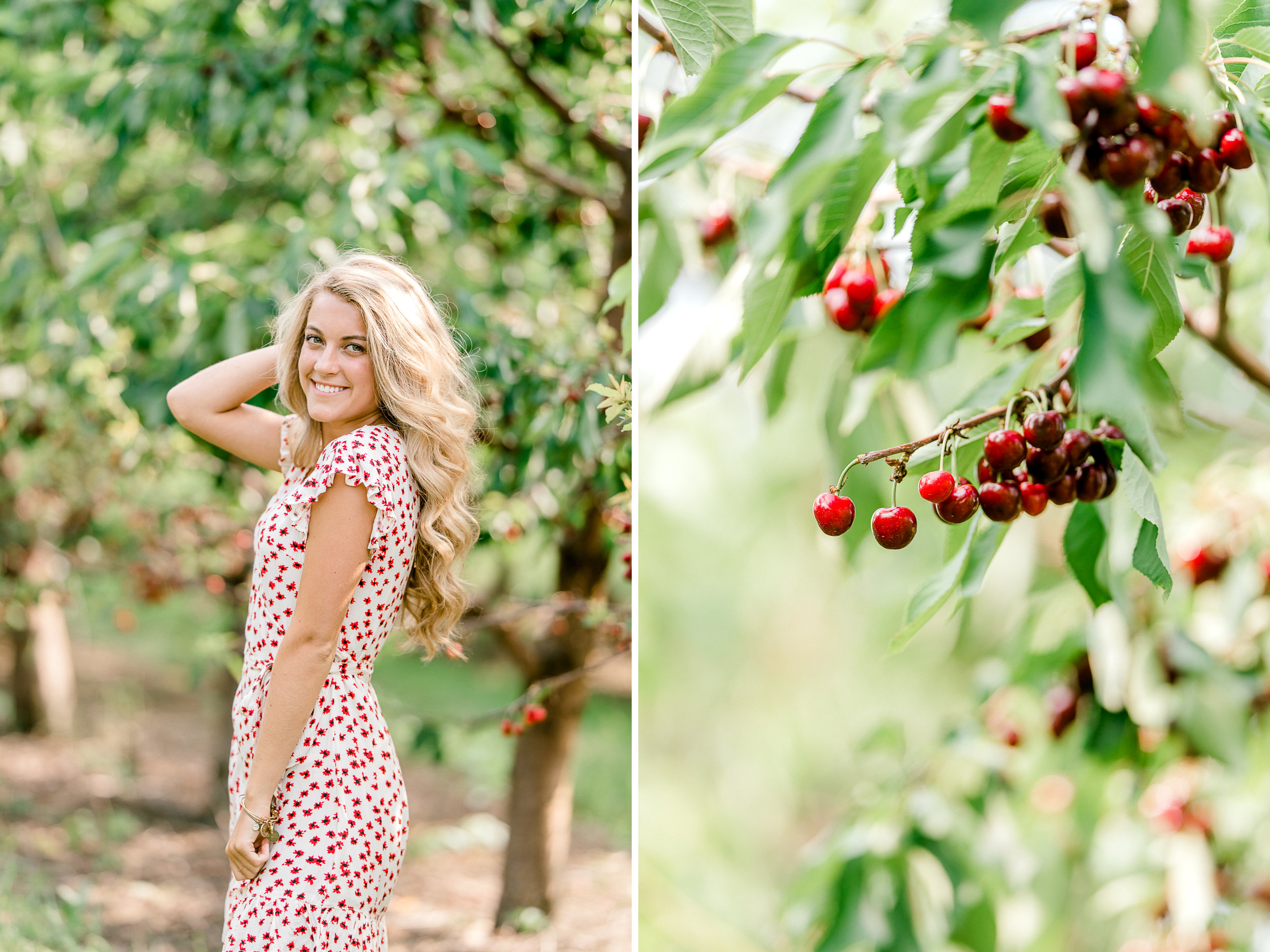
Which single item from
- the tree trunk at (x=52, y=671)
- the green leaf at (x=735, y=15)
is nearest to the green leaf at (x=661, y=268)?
the green leaf at (x=735, y=15)

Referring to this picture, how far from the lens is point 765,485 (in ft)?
8.86

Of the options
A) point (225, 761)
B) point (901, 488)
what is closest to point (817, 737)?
point (225, 761)

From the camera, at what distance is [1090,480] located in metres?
0.70

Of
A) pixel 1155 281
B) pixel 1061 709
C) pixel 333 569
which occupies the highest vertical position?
pixel 1155 281

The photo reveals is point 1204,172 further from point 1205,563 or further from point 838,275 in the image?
point 1205,563

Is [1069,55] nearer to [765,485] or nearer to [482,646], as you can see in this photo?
[765,485]

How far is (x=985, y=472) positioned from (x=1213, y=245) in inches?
11.1

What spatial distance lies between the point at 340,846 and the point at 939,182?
31.7 inches

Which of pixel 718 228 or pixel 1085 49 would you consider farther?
pixel 718 228

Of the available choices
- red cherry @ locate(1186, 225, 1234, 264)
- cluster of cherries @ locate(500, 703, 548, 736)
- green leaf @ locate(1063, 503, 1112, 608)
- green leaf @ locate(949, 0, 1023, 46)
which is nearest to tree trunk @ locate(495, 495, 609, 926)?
cluster of cherries @ locate(500, 703, 548, 736)

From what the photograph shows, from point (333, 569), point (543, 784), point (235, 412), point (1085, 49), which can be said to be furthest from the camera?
point (543, 784)

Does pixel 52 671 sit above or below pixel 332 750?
below

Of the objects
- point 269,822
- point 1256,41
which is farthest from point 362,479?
point 1256,41

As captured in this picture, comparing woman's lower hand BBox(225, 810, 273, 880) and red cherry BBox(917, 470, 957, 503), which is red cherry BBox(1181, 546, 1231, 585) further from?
woman's lower hand BBox(225, 810, 273, 880)
